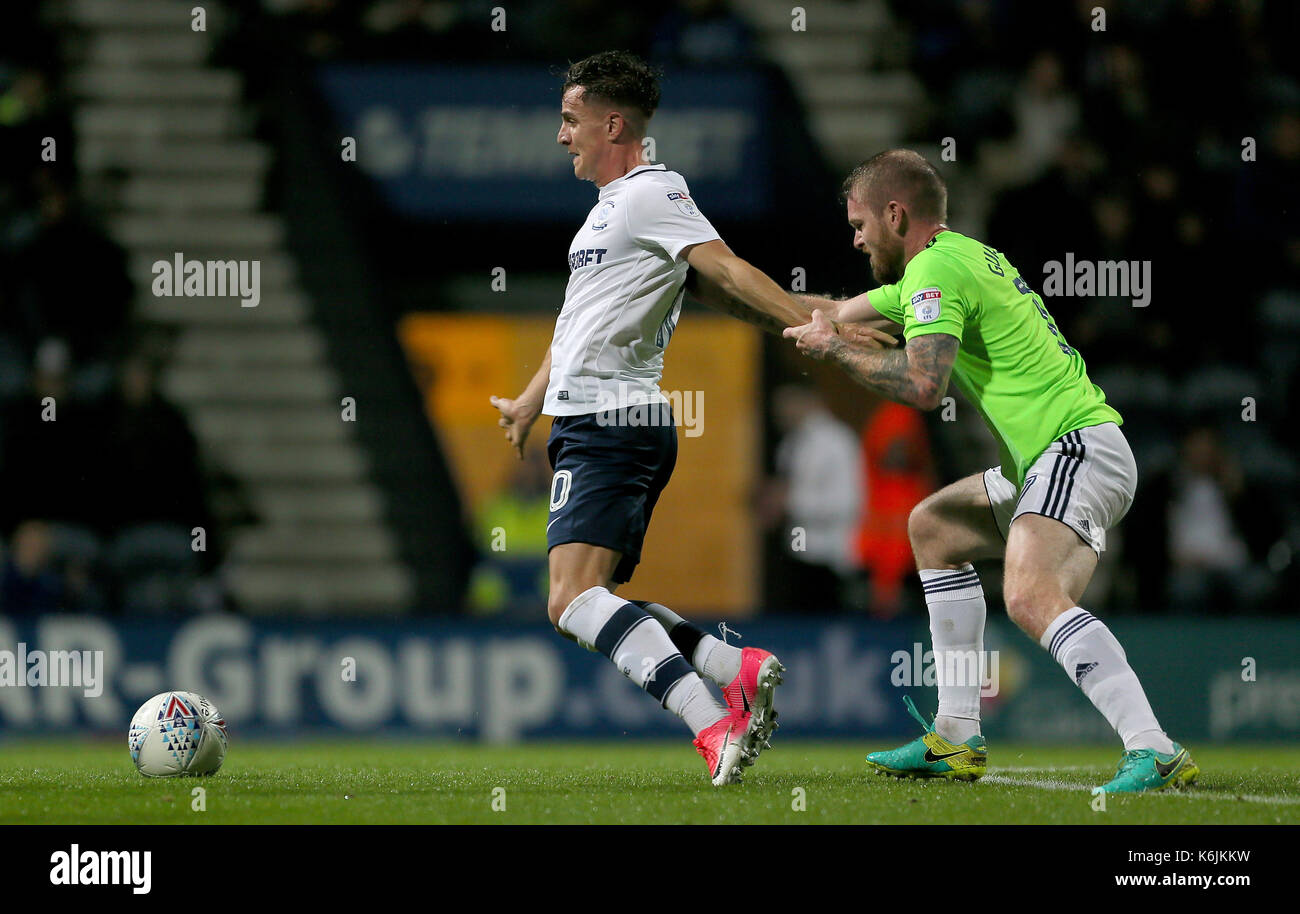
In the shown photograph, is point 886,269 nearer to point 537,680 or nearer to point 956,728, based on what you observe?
point 956,728

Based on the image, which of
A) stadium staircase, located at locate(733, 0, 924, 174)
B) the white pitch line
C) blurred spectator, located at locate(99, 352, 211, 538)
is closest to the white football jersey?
the white pitch line

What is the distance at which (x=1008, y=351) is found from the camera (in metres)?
5.46

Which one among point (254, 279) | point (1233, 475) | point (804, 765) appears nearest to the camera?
point (804, 765)

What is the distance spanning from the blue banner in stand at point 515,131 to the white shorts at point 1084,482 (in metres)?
7.22

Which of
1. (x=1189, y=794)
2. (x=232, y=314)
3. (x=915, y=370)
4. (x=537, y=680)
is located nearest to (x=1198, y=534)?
(x=537, y=680)

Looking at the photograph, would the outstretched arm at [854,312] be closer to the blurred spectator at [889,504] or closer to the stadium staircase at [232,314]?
the blurred spectator at [889,504]

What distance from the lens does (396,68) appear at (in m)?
12.5

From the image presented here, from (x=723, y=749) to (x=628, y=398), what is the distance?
1175 millimetres

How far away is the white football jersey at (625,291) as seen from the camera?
5547mm

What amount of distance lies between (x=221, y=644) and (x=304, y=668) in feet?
1.62

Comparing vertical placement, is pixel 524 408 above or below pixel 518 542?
above

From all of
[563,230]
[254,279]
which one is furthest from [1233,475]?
[254,279]

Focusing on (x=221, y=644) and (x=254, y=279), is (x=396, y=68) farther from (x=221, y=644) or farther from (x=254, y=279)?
(x=221, y=644)

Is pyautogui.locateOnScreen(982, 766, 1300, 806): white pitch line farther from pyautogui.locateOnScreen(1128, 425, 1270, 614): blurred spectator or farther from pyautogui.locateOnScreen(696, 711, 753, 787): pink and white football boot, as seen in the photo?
pyautogui.locateOnScreen(1128, 425, 1270, 614): blurred spectator
